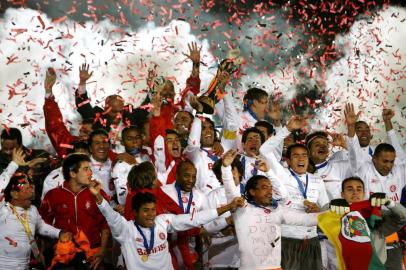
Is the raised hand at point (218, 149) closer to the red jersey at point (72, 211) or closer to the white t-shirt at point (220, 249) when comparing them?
the white t-shirt at point (220, 249)

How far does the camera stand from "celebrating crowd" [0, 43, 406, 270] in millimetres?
6055

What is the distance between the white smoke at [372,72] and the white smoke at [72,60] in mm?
2243

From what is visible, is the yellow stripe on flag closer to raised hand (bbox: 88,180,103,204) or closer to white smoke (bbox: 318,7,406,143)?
raised hand (bbox: 88,180,103,204)

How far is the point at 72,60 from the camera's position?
10.2m

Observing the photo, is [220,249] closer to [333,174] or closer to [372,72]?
[333,174]

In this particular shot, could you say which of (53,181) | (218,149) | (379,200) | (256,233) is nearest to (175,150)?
(218,149)

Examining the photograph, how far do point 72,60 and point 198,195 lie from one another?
4.15 metres

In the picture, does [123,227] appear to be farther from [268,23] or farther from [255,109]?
[268,23]

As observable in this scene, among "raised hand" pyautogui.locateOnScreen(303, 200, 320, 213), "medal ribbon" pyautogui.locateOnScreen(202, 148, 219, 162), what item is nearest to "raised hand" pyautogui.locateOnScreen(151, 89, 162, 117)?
"medal ribbon" pyautogui.locateOnScreen(202, 148, 219, 162)

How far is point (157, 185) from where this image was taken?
6.48 meters

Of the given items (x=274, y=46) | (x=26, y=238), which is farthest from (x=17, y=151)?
(x=274, y=46)

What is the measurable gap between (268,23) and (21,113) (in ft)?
13.1

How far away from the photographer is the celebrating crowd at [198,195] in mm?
6055

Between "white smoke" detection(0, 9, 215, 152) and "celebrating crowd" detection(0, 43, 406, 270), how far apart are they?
1.93m
